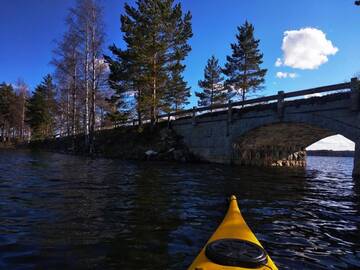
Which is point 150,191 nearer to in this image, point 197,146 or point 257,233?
point 257,233

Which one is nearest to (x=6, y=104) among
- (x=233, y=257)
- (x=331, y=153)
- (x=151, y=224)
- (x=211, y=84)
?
(x=211, y=84)

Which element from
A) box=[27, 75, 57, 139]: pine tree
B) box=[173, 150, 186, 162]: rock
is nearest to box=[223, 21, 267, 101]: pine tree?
box=[173, 150, 186, 162]: rock

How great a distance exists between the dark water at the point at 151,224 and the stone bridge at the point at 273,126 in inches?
219

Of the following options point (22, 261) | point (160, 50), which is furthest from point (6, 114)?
point (22, 261)

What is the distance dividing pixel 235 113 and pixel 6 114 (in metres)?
45.9

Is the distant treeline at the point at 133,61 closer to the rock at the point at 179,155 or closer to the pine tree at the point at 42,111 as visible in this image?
the rock at the point at 179,155

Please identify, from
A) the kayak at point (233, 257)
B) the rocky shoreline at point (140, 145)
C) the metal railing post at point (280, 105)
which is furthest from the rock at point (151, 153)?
the kayak at point (233, 257)

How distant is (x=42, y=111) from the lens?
50.3 metres

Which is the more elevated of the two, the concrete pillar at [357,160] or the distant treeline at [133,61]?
the distant treeline at [133,61]

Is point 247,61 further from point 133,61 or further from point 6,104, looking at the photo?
point 6,104

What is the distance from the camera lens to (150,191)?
8.83m

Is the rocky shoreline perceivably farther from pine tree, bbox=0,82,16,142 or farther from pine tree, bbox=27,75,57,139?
pine tree, bbox=0,82,16,142

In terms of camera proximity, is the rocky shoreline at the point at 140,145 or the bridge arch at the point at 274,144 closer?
the bridge arch at the point at 274,144

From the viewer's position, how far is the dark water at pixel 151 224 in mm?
3928
